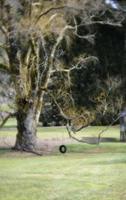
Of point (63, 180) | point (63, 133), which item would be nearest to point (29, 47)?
point (63, 133)

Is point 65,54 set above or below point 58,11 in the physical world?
below

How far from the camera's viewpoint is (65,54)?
123ft

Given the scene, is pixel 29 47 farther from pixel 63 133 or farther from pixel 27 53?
pixel 63 133

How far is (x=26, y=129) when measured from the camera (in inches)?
1146

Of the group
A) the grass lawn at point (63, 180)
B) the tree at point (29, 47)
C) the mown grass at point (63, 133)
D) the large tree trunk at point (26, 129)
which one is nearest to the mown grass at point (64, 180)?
the grass lawn at point (63, 180)

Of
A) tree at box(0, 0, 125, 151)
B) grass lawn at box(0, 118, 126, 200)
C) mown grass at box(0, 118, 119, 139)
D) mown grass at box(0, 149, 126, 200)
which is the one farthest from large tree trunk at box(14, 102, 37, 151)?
mown grass at box(0, 118, 119, 139)

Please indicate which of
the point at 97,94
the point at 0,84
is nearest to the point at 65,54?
the point at 97,94

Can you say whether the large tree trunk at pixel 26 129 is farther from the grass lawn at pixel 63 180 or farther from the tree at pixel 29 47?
the grass lawn at pixel 63 180

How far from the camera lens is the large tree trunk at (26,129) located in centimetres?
2894

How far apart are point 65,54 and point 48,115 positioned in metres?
9.58

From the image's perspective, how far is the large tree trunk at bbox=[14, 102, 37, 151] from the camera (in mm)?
28938

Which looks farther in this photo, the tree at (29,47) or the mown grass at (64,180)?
the tree at (29,47)

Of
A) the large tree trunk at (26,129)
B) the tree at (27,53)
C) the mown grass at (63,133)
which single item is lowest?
the mown grass at (63,133)

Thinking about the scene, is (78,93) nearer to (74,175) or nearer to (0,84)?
(0,84)
